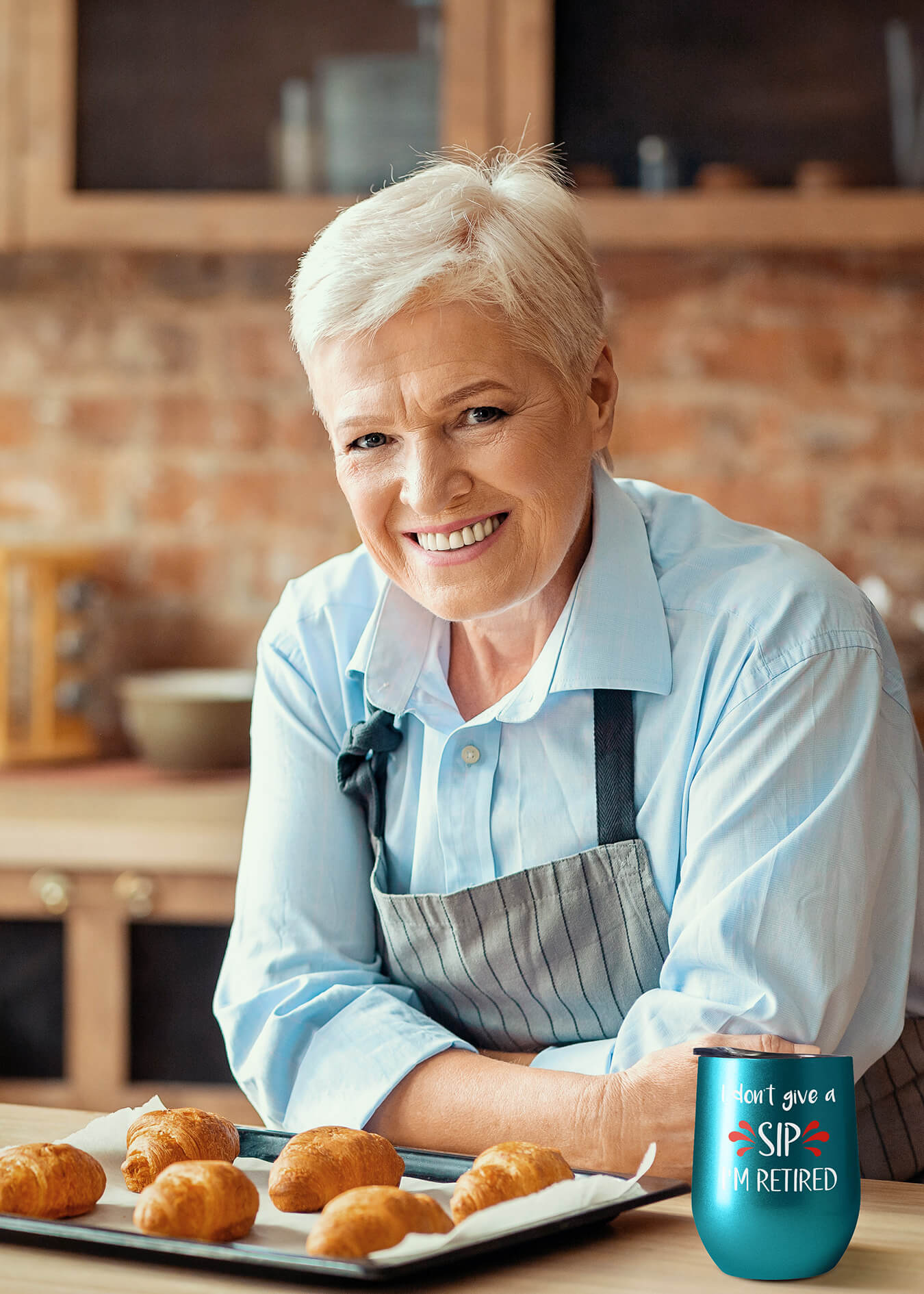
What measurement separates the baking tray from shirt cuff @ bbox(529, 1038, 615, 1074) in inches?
11.6

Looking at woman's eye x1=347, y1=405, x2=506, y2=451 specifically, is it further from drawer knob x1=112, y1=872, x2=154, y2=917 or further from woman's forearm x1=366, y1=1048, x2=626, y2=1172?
drawer knob x1=112, y1=872, x2=154, y2=917

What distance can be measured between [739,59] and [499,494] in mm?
1486

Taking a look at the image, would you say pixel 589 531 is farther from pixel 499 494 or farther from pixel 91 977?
pixel 91 977

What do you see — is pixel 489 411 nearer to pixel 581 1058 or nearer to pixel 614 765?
pixel 614 765

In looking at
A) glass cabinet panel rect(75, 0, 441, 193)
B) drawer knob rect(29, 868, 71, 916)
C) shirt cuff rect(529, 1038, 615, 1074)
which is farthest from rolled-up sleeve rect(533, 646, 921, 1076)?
glass cabinet panel rect(75, 0, 441, 193)

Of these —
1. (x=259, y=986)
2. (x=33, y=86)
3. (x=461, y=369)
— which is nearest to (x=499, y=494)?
(x=461, y=369)

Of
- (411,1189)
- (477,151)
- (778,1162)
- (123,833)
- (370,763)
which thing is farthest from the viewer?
(477,151)

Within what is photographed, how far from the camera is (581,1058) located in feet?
3.76

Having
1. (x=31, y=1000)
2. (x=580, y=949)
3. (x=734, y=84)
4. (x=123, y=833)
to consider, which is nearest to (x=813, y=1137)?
(x=580, y=949)

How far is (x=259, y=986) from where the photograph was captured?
3.97 ft

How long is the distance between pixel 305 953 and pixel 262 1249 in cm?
50

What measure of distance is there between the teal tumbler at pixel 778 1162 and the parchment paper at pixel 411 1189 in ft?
0.24

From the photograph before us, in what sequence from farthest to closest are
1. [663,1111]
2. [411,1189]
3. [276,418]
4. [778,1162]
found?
[276,418] < [663,1111] < [411,1189] < [778,1162]

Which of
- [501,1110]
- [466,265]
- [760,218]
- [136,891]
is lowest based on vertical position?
[136,891]
